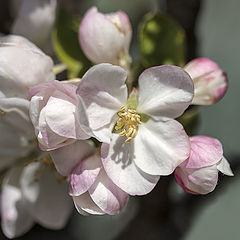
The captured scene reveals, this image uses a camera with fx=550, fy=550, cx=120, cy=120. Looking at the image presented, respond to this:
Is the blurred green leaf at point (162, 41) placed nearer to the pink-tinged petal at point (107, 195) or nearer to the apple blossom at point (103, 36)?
the apple blossom at point (103, 36)

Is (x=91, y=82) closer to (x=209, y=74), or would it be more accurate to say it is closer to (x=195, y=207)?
(x=209, y=74)

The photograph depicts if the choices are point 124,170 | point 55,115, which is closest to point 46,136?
point 55,115

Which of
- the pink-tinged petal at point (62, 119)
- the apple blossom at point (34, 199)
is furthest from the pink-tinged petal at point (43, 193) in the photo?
the pink-tinged petal at point (62, 119)

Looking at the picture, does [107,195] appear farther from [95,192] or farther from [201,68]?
[201,68]

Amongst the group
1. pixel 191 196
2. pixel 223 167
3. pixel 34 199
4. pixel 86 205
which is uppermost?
pixel 223 167

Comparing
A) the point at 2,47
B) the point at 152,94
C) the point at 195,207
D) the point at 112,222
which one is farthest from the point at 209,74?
the point at 112,222

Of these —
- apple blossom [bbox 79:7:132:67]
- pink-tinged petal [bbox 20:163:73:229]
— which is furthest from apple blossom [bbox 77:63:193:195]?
pink-tinged petal [bbox 20:163:73:229]
